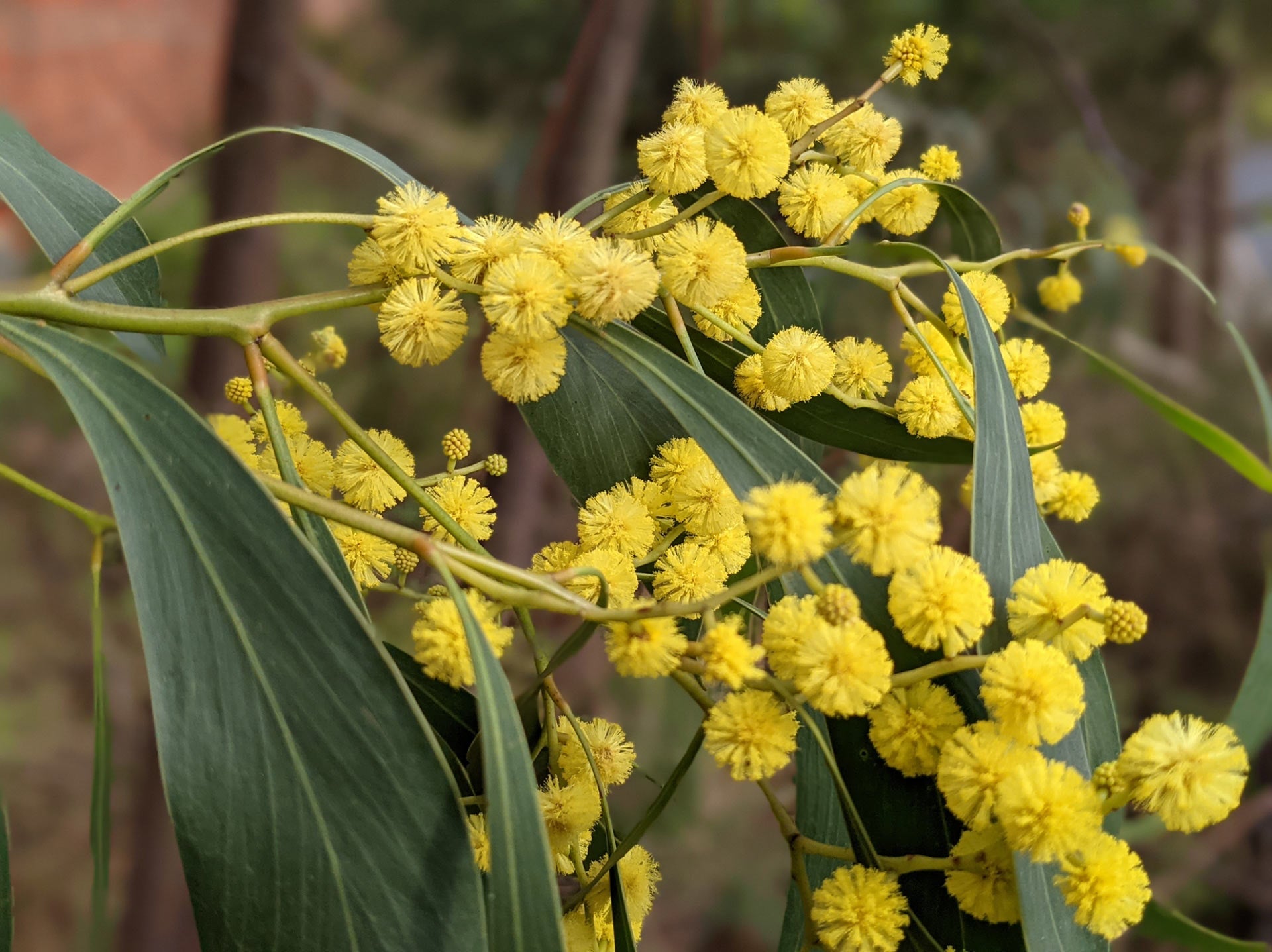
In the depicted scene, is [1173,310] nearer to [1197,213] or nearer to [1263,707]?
[1197,213]

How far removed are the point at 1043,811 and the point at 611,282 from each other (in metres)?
0.27

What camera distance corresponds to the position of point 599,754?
1.55 ft

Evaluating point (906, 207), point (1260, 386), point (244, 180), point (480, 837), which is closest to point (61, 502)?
point (480, 837)

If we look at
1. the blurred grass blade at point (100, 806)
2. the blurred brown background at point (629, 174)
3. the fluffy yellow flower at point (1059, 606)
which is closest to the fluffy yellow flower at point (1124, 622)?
the fluffy yellow flower at point (1059, 606)

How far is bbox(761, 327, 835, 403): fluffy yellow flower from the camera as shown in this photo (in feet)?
1.46

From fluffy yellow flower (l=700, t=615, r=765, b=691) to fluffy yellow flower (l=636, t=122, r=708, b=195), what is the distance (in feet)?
0.70

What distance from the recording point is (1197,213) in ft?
9.57

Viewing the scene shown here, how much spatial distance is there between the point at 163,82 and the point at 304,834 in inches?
179

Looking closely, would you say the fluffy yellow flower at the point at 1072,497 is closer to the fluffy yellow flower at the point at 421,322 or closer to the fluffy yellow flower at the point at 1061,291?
the fluffy yellow flower at the point at 1061,291

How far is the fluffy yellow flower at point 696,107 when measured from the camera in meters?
0.48

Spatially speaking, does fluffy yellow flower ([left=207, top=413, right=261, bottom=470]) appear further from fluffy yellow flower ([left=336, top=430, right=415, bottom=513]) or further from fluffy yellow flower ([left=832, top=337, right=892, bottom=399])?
fluffy yellow flower ([left=832, top=337, right=892, bottom=399])

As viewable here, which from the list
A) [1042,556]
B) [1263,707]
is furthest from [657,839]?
[1042,556]

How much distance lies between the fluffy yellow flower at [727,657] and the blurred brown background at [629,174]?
2.69 ft

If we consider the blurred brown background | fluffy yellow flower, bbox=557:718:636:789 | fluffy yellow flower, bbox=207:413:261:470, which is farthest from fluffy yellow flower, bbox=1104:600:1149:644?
the blurred brown background
